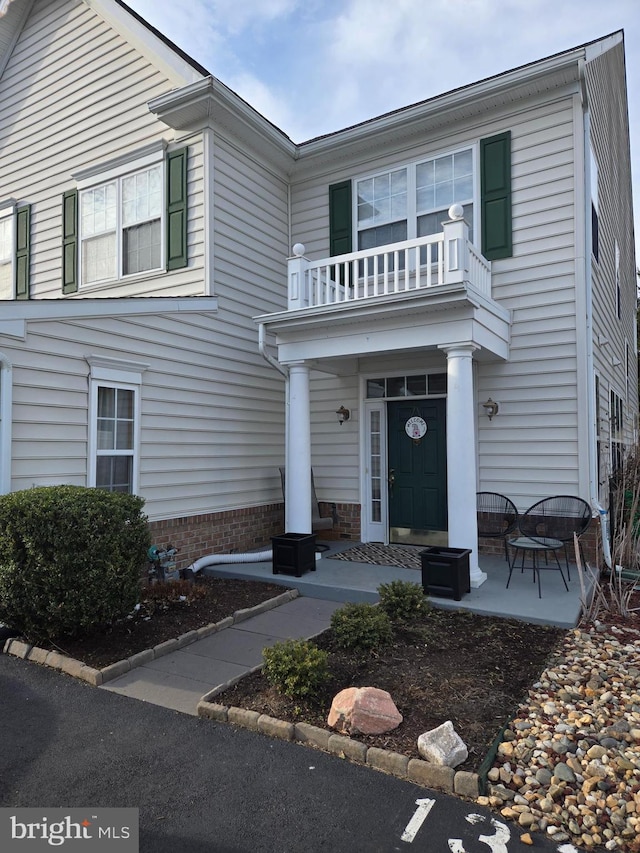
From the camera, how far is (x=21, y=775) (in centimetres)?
295

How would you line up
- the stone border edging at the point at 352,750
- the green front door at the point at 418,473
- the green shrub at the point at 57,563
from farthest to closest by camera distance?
the green front door at the point at 418,473 → the green shrub at the point at 57,563 → the stone border edging at the point at 352,750

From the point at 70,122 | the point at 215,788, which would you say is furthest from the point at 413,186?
the point at 215,788

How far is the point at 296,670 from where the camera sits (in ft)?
12.0

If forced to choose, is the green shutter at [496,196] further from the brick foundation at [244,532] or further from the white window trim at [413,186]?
the brick foundation at [244,532]

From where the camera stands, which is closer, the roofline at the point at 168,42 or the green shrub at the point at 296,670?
the green shrub at the point at 296,670

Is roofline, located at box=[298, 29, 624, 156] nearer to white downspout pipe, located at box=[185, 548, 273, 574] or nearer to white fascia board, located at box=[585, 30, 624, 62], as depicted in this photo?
white fascia board, located at box=[585, 30, 624, 62]

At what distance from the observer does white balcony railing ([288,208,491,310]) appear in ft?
20.1

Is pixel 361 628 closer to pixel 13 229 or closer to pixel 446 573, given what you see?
pixel 446 573

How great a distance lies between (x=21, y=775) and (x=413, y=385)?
21.1 feet

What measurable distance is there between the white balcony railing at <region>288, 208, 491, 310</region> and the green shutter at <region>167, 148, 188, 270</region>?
180cm

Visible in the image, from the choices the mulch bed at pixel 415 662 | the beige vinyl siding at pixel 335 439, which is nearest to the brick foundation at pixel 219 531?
the beige vinyl siding at pixel 335 439

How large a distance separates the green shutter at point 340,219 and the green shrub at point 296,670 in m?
6.48

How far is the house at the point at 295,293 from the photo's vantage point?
6199 millimetres

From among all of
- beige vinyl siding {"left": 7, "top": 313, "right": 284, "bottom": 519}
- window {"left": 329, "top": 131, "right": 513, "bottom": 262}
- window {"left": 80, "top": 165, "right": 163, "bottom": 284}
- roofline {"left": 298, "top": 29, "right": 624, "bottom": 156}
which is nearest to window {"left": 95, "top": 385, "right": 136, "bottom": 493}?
beige vinyl siding {"left": 7, "top": 313, "right": 284, "bottom": 519}
